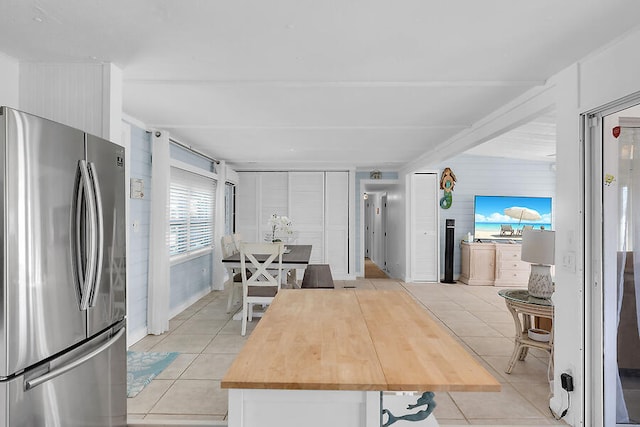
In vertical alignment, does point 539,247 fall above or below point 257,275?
above

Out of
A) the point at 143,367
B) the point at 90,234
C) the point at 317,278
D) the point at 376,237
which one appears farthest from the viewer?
the point at 376,237

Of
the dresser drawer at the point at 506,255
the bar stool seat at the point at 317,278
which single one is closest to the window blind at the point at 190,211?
the bar stool seat at the point at 317,278

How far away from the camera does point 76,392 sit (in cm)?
169

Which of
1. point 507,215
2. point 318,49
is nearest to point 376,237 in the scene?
point 507,215

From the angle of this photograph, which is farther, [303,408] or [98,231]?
[98,231]

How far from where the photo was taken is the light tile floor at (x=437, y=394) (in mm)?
2480

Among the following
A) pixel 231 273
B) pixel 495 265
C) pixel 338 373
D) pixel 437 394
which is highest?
pixel 338 373

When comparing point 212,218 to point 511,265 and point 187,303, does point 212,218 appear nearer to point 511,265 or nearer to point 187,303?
point 187,303

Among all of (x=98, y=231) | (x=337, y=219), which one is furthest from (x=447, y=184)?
(x=98, y=231)

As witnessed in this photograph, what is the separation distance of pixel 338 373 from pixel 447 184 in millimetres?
6449

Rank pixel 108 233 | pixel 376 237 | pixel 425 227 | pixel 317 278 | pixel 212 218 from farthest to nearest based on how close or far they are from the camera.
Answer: pixel 376 237 < pixel 425 227 < pixel 212 218 < pixel 317 278 < pixel 108 233

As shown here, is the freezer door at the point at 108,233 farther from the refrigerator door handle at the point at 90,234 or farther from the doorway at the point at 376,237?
the doorway at the point at 376,237

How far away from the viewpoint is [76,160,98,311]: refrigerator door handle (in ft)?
5.56

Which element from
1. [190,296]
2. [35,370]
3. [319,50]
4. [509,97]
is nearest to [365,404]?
[35,370]
